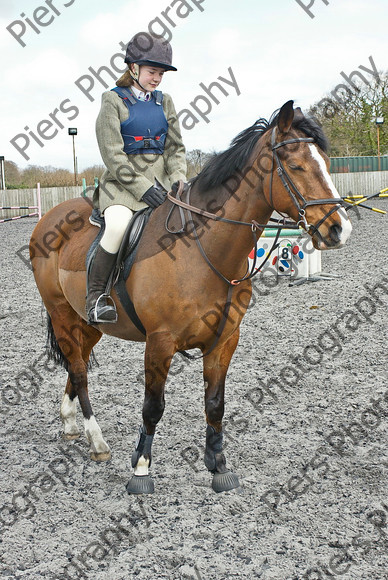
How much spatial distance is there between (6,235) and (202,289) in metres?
17.9

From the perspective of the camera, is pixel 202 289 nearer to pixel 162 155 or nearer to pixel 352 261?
pixel 162 155

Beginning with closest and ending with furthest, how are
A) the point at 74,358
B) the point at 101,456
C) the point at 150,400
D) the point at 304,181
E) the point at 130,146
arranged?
the point at 304,181
the point at 150,400
the point at 130,146
the point at 101,456
the point at 74,358

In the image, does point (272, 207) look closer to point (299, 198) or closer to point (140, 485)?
point (299, 198)

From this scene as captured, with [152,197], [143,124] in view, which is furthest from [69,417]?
[143,124]

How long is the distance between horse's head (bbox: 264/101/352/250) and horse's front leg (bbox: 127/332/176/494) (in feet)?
3.42

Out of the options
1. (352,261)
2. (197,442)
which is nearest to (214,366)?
(197,442)

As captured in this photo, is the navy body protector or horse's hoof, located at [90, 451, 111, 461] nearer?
the navy body protector

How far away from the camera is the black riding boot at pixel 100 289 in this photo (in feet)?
11.5

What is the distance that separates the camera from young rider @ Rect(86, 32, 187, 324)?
11.3 feet

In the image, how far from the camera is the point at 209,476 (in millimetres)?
3654

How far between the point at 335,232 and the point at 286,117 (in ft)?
2.15

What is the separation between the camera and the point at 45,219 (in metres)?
4.56

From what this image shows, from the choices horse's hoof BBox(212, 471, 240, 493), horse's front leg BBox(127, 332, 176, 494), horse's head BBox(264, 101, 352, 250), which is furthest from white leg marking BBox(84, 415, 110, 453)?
horse's head BBox(264, 101, 352, 250)

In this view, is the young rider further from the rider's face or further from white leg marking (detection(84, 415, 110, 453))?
white leg marking (detection(84, 415, 110, 453))
